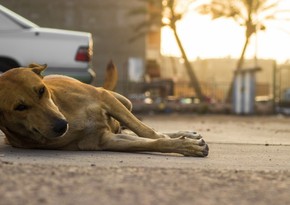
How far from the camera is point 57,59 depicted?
10.4 meters

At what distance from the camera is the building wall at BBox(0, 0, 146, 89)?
36.9 m

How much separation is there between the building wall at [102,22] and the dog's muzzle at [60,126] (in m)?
32.1

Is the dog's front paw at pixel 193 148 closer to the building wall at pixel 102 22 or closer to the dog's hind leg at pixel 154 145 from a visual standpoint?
the dog's hind leg at pixel 154 145

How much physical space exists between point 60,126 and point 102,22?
3401 cm

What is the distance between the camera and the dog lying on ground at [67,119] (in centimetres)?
486

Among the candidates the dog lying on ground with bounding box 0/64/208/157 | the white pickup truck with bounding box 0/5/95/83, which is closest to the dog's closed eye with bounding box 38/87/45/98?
the dog lying on ground with bounding box 0/64/208/157

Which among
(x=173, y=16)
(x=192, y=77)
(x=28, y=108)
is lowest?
(x=28, y=108)

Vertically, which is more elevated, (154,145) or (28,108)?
(28,108)

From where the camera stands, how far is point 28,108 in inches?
192

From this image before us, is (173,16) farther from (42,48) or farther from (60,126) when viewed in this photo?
(60,126)

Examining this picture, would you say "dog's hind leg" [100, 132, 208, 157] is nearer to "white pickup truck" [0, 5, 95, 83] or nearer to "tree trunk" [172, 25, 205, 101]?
"white pickup truck" [0, 5, 95, 83]

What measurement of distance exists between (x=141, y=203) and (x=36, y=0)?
1359 inches

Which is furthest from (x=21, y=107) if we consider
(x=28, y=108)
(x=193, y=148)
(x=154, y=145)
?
(x=193, y=148)

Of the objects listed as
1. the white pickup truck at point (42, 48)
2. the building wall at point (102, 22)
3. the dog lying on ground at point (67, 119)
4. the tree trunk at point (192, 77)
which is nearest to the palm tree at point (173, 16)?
the tree trunk at point (192, 77)
